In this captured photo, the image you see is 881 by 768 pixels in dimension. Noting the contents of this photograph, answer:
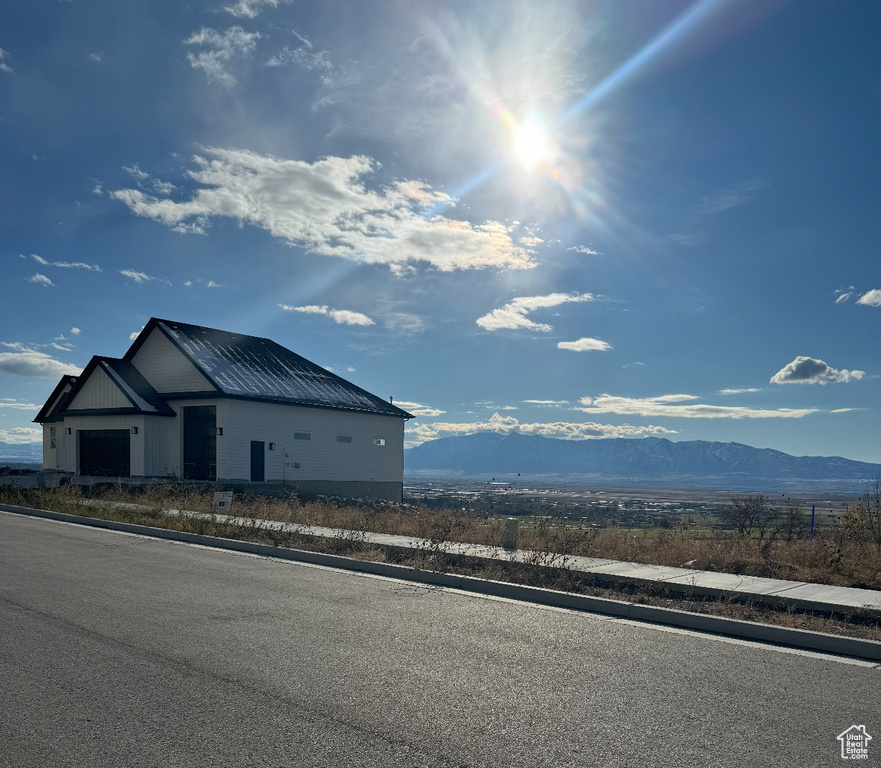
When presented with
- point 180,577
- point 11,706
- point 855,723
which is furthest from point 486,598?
point 11,706

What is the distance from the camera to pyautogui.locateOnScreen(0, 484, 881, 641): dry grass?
31.2ft

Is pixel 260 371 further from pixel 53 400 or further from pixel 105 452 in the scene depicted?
pixel 53 400

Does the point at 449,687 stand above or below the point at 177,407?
below

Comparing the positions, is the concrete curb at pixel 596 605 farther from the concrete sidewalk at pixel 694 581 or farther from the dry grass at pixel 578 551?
the concrete sidewalk at pixel 694 581

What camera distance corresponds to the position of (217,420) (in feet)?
101

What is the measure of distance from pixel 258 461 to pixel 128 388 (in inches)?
250

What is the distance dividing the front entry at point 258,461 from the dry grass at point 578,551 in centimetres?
1170

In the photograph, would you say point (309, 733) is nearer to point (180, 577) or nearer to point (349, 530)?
point (180, 577)

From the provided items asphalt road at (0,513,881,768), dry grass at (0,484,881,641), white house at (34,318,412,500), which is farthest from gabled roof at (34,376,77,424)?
asphalt road at (0,513,881,768)

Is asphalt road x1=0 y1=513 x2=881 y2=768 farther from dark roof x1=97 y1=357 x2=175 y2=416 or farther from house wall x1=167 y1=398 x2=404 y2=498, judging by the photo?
dark roof x1=97 y1=357 x2=175 y2=416

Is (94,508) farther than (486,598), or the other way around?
(94,508)

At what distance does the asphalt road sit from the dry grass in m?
1.48

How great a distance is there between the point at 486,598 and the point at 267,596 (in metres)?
2.80

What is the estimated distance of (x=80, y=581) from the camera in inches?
402
